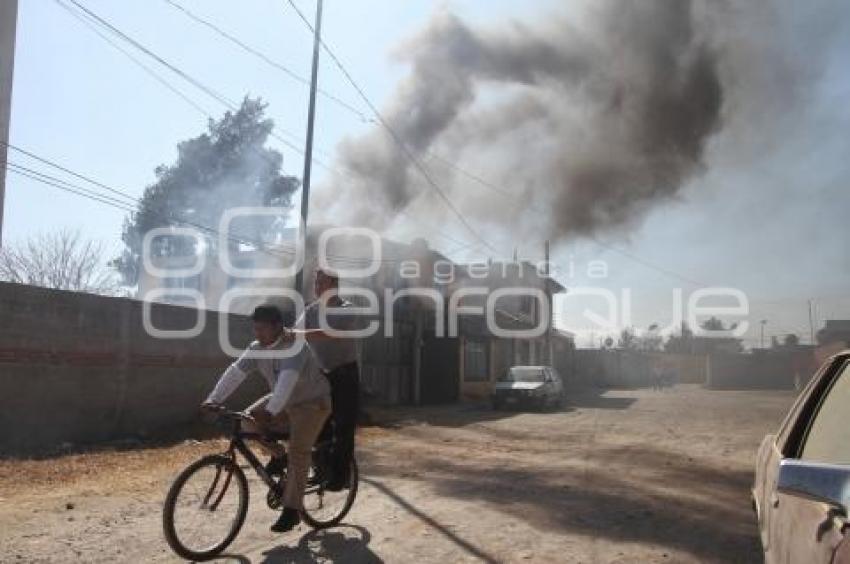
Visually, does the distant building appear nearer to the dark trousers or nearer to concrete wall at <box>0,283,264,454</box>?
concrete wall at <box>0,283,264,454</box>

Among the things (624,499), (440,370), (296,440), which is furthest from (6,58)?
(440,370)

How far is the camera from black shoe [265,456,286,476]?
5.66m

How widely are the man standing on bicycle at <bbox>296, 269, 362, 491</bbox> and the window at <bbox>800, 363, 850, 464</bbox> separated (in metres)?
3.49

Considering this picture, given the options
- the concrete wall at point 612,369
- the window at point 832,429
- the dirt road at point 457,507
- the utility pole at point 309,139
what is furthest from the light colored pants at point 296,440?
the concrete wall at point 612,369

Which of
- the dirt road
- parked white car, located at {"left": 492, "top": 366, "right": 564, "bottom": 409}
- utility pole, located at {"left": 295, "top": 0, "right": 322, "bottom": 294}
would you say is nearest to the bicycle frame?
the dirt road

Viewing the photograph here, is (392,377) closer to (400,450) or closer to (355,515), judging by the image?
(400,450)

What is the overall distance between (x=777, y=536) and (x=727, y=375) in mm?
48869

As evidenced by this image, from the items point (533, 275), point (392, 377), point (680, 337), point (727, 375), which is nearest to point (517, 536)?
point (392, 377)

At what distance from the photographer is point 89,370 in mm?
11766

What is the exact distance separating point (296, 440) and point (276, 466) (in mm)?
335

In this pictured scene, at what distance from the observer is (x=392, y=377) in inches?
908

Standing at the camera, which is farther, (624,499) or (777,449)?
(624,499)

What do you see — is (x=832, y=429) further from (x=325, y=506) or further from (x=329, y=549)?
(x=325, y=506)

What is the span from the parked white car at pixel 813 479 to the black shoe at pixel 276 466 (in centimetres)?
318
